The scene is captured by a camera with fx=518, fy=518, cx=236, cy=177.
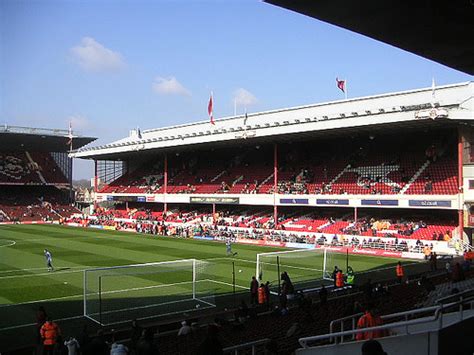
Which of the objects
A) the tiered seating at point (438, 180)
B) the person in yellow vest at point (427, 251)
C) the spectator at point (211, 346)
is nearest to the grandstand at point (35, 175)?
the tiered seating at point (438, 180)

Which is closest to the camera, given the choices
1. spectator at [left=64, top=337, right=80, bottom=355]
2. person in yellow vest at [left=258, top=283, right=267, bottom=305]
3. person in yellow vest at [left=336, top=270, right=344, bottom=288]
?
spectator at [left=64, top=337, right=80, bottom=355]

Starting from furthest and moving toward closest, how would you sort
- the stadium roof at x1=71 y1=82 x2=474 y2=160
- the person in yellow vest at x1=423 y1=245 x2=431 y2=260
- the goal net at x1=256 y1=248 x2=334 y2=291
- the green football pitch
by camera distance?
the stadium roof at x1=71 y1=82 x2=474 y2=160, the person in yellow vest at x1=423 y1=245 x2=431 y2=260, the goal net at x1=256 y1=248 x2=334 y2=291, the green football pitch

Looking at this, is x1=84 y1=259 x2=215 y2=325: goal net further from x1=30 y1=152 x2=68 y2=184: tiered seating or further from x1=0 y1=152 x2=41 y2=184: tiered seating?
x1=30 y1=152 x2=68 y2=184: tiered seating

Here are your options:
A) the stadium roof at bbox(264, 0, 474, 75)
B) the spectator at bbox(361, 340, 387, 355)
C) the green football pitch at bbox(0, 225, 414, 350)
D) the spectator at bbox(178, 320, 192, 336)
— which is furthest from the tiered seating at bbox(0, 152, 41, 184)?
the spectator at bbox(361, 340, 387, 355)

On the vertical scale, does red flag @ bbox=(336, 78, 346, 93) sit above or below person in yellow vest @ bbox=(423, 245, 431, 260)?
above

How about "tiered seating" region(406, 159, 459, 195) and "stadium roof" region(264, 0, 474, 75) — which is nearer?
"stadium roof" region(264, 0, 474, 75)

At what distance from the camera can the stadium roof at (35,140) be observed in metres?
67.6

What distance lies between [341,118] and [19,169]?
5552 cm

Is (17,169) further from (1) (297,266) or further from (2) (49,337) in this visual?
(2) (49,337)

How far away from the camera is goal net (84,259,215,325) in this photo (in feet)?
59.2

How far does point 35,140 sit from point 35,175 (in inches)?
322

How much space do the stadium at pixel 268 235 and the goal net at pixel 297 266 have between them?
0.63ft

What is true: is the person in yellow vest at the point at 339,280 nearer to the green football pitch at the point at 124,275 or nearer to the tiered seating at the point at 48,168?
the green football pitch at the point at 124,275

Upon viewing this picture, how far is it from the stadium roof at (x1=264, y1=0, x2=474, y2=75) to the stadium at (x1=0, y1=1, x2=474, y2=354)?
35 centimetres
